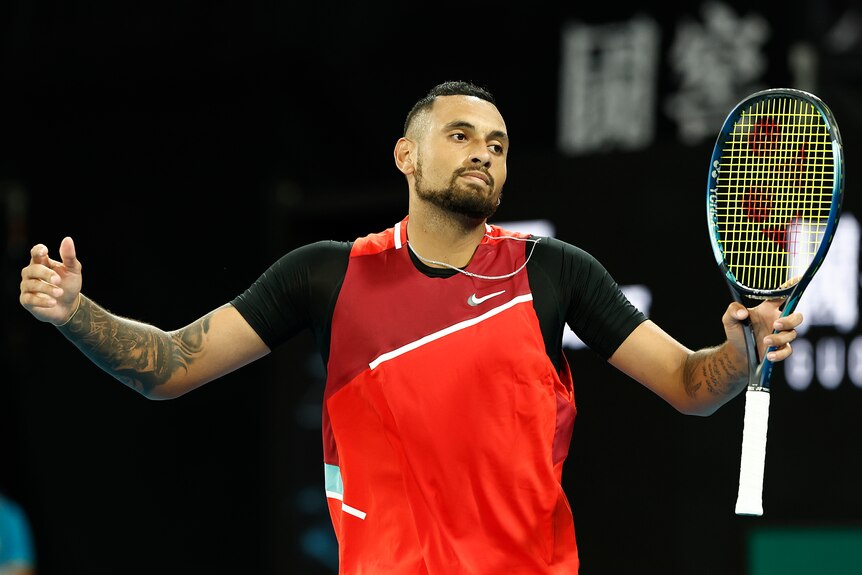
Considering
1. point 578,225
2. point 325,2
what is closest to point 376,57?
point 325,2

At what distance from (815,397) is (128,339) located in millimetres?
2719

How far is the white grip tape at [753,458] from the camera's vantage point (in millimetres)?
2627

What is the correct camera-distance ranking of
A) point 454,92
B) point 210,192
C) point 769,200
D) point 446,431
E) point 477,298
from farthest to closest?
point 210,192 < point 769,200 < point 454,92 < point 477,298 < point 446,431

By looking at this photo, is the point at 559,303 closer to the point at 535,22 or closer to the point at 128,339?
the point at 128,339

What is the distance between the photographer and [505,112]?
19.4ft

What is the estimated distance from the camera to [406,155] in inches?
122

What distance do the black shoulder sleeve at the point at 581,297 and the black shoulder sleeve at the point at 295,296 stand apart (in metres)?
0.42

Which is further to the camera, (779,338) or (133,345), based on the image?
(133,345)

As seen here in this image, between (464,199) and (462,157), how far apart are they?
0.09 metres

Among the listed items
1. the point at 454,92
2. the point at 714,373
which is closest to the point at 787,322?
the point at 714,373

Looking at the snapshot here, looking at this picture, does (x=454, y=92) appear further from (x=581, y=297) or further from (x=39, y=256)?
(x=39, y=256)

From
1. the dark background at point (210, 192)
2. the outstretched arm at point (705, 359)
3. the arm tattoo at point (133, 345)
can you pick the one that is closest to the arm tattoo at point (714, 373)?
the outstretched arm at point (705, 359)

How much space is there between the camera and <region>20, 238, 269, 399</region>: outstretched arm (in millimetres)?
2705

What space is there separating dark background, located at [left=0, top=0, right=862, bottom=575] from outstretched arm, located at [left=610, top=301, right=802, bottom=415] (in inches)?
89.7
